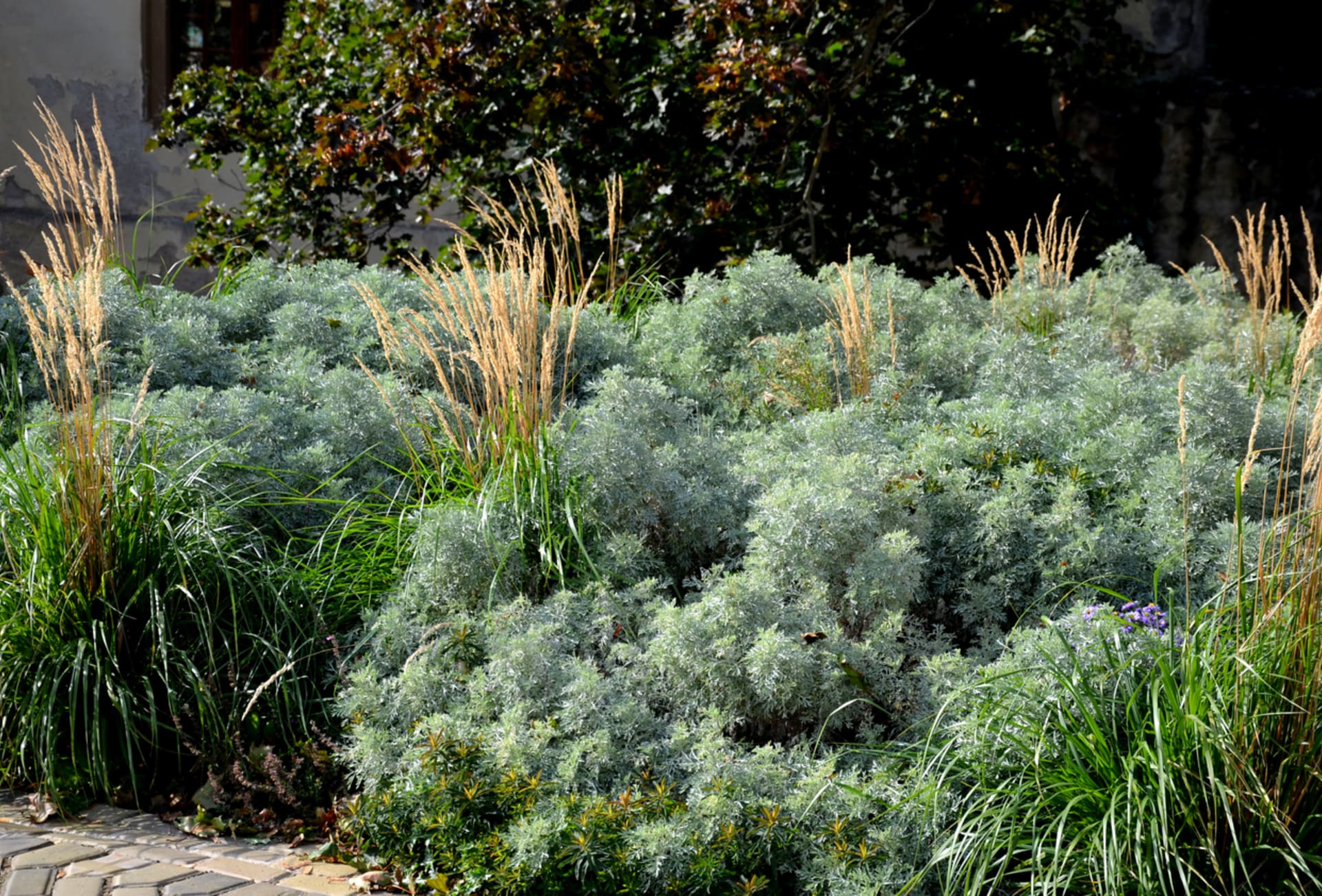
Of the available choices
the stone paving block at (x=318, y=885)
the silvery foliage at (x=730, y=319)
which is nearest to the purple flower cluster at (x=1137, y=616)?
the stone paving block at (x=318, y=885)

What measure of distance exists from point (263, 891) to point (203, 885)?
0.16 m

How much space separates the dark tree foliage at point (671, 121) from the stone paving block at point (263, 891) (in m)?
4.82

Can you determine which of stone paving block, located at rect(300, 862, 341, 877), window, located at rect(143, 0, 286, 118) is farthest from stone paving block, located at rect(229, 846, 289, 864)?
window, located at rect(143, 0, 286, 118)

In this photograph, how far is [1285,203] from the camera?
33.2 ft

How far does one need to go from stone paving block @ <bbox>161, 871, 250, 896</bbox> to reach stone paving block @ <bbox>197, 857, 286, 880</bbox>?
1.1 inches

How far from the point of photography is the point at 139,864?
3291mm

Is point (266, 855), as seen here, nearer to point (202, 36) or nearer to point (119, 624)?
point (119, 624)

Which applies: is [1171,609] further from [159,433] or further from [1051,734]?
[159,433]

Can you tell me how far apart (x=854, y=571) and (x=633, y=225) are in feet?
14.2

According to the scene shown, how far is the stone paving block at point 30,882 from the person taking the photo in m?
3.09

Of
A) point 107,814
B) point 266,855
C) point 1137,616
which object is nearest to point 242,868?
point 266,855

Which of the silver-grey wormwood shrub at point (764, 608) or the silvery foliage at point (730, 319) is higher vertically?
the silvery foliage at point (730, 319)

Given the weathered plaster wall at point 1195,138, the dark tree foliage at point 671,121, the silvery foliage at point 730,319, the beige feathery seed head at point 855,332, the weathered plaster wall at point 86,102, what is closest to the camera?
the beige feathery seed head at point 855,332

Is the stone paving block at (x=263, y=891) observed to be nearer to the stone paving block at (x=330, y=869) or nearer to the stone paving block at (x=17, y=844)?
the stone paving block at (x=330, y=869)
